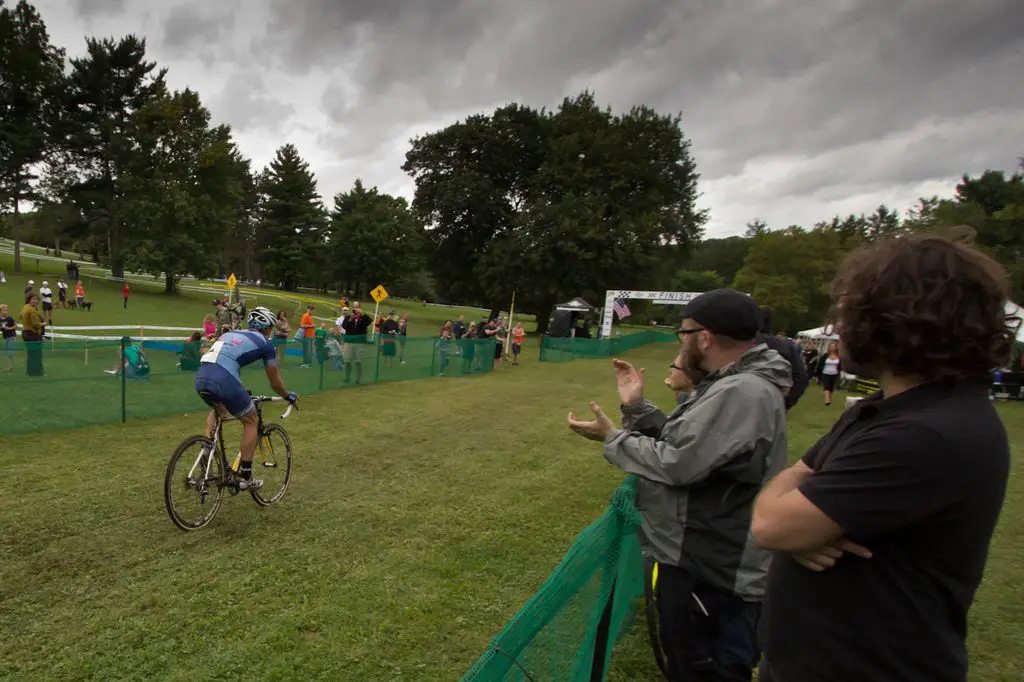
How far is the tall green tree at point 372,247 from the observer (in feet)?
221

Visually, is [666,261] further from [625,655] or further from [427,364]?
[625,655]

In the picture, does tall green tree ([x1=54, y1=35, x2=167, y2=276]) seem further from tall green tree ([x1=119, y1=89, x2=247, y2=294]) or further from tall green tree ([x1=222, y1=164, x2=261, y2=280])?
tall green tree ([x1=222, y1=164, x2=261, y2=280])

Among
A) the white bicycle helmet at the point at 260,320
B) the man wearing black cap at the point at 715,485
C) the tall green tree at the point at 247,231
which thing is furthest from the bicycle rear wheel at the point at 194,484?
the tall green tree at the point at 247,231

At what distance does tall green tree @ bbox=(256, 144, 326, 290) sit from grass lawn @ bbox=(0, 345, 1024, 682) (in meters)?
60.1

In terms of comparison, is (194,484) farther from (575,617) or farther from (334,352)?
(334,352)

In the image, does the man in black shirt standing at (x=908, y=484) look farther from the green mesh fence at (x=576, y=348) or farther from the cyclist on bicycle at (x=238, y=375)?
the green mesh fence at (x=576, y=348)

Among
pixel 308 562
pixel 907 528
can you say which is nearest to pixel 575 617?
pixel 907 528

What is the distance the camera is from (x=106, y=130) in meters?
40.5

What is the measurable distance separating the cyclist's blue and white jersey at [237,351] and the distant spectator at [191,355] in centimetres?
633

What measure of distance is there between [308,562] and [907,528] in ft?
14.7

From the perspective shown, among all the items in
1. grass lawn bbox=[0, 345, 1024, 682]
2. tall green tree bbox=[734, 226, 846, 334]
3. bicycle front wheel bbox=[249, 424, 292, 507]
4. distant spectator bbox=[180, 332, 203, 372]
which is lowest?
grass lawn bbox=[0, 345, 1024, 682]

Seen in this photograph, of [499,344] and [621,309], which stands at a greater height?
[621,309]

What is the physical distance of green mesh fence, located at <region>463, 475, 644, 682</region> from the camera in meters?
1.54

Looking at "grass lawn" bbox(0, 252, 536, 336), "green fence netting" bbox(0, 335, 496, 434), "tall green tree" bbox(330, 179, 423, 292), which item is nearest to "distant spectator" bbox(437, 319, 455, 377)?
"green fence netting" bbox(0, 335, 496, 434)
